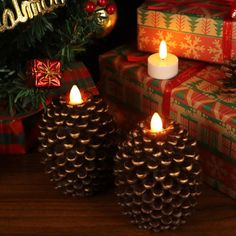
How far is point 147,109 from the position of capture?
91 cm

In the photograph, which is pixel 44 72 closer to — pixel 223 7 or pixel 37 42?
pixel 37 42

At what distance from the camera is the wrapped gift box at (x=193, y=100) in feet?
2.56

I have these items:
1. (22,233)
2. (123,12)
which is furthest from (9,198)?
(123,12)

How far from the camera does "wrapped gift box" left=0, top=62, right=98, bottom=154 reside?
0.87 m

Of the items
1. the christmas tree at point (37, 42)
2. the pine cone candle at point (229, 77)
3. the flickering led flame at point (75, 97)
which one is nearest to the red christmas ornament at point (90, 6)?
the christmas tree at point (37, 42)

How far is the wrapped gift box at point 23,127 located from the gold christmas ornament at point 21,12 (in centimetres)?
17

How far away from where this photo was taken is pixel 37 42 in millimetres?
836

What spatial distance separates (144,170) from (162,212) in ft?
0.22

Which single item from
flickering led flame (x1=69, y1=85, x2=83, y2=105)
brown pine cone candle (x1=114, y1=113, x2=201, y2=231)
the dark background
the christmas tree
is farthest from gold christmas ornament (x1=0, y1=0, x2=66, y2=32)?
the dark background

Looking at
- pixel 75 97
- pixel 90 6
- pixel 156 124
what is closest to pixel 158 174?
pixel 156 124

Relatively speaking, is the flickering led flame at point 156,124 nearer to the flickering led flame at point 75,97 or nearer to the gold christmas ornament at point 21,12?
the flickering led flame at point 75,97

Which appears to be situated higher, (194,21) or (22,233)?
(194,21)

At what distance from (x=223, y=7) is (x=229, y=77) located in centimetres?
16

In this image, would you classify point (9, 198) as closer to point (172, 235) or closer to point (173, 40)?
point (172, 235)
